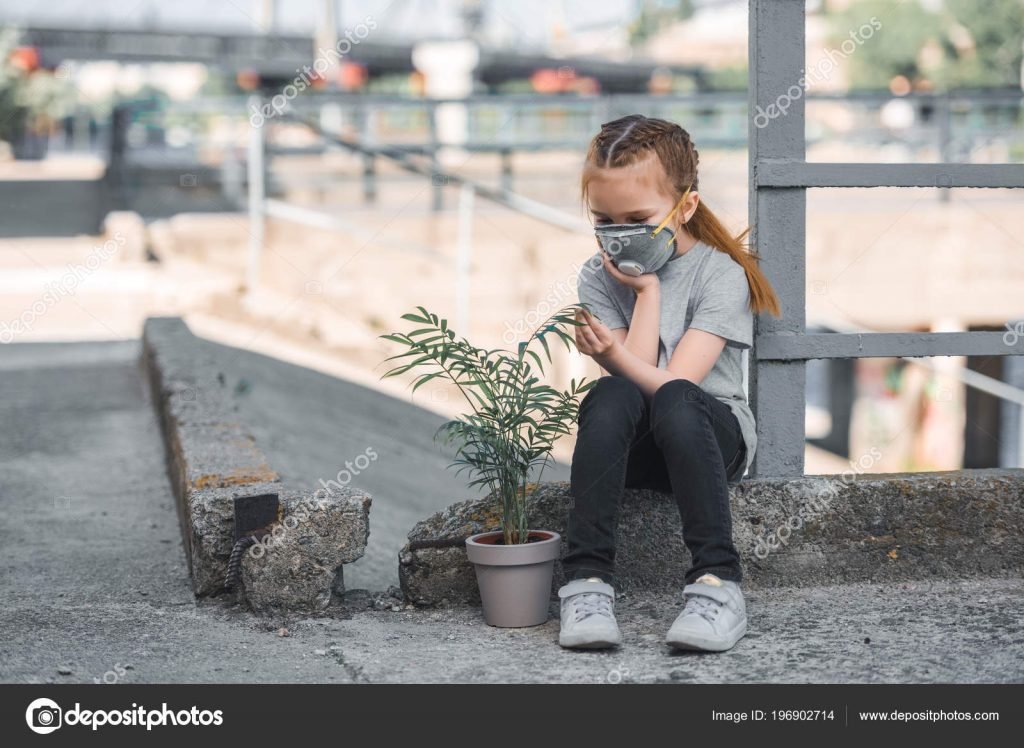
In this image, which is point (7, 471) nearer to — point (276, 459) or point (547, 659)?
point (276, 459)

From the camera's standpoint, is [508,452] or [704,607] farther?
[508,452]

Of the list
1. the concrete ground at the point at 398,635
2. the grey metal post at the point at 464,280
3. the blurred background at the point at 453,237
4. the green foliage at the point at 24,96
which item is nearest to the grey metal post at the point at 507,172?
the blurred background at the point at 453,237

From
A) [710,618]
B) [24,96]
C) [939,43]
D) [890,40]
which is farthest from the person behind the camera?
[890,40]

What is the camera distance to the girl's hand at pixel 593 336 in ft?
7.29

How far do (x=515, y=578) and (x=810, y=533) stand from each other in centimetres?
69

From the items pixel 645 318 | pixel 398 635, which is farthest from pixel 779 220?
pixel 398 635

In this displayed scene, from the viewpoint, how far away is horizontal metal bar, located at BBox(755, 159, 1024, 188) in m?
2.50

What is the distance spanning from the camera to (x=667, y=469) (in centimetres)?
229

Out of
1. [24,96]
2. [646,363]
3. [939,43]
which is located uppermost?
[939,43]

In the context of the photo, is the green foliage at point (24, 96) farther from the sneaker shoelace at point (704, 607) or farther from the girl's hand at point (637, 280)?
the sneaker shoelace at point (704, 607)

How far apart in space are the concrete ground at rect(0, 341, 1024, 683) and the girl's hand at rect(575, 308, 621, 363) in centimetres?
56
